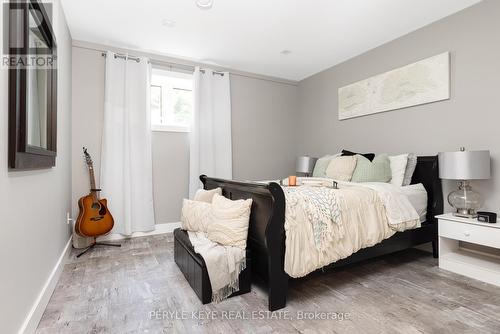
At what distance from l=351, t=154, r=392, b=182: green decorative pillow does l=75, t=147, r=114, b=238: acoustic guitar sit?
2.89 metres

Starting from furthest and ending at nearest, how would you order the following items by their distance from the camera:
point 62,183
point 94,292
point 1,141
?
1. point 62,183
2. point 94,292
3. point 1,141

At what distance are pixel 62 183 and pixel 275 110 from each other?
11.1ft

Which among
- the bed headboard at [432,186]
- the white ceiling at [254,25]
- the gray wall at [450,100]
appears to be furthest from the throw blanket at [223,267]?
the gray wall at [450,100]

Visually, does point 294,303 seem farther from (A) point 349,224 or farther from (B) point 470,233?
(B) point 470,233

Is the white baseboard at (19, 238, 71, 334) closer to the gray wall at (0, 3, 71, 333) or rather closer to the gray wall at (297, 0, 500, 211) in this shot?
the gray wall at (0, 3, 71, 333)

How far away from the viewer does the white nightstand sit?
7.15 ft

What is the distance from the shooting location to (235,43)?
11.4 feet

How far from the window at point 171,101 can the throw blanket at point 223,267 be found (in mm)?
2477

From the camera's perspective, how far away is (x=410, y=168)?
2.91 meters

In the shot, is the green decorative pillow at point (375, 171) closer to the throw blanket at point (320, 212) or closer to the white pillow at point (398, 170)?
the white pillow at point (398, 170)

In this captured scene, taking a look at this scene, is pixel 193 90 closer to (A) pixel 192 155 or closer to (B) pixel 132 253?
(A) pixel 192 155

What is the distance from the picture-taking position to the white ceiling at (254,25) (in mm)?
2643

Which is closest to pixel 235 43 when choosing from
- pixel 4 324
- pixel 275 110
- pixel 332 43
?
pixel 332 43

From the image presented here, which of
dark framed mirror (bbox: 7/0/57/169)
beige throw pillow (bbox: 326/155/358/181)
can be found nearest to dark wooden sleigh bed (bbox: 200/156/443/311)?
beige throw pillow (bbox: 326/155/358/181)
